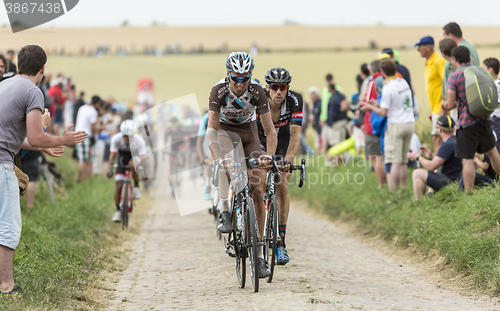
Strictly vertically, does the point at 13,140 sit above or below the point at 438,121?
above

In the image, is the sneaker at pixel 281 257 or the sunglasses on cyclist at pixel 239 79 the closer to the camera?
the sunglasses on cyclist at pixel 239 79

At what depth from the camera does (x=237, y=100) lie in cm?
678

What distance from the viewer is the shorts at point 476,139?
26.5 ft

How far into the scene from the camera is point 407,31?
3583 inches

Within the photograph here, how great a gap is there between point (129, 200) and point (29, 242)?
4254 millimetres

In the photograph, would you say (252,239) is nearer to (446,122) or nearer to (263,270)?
(263,270)

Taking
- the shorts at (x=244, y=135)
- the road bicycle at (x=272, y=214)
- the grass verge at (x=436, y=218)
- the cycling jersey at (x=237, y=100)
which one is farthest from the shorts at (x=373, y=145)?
the road bicycle at (x=272, y=214)

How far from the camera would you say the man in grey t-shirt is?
17.6ft

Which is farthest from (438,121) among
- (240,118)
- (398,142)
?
(240,118)

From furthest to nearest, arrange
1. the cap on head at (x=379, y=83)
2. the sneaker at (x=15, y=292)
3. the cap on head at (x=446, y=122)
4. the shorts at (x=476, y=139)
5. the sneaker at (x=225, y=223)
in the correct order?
the cap on head at (x=379, y=83)
the cap on head at (x=446, y=122)
the shorts at (x=476, y=139)
the sneaker at (x=225, y=223)
the sneaker at (x=15, y=292)

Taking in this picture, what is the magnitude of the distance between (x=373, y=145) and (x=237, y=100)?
211 inches

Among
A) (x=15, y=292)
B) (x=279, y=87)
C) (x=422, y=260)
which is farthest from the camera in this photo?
(x=422, y=260)

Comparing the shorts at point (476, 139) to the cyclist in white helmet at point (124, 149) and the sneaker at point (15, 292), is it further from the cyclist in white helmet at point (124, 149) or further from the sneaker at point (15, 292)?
the cyclist in white helmet at point (124, 149)

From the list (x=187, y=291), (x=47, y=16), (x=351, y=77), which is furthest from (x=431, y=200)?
(x=351, y=77)
